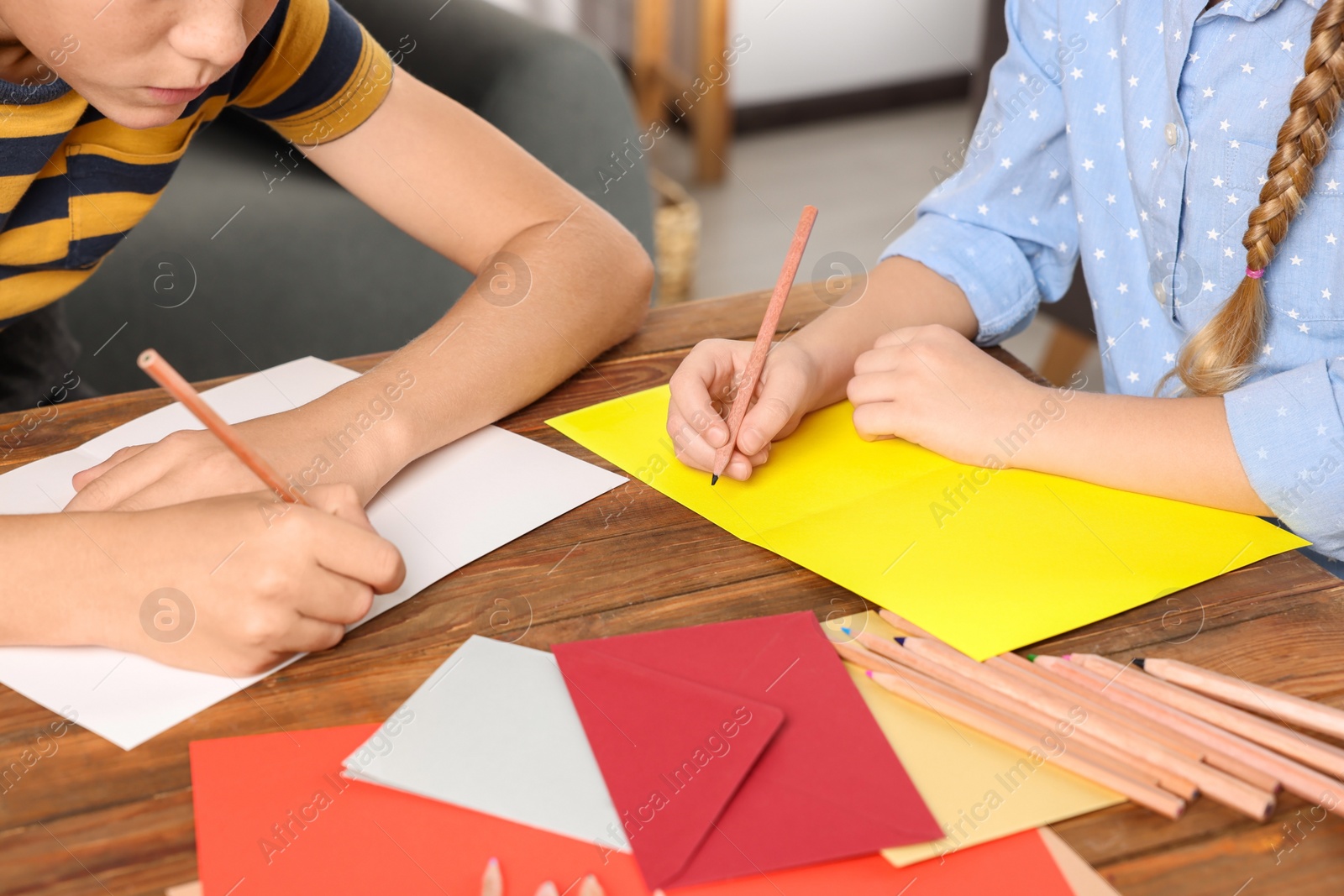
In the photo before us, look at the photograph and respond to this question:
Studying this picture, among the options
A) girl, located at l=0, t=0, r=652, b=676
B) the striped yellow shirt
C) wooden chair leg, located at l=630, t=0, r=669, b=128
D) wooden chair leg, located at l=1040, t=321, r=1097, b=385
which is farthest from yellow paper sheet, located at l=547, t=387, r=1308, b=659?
wooden chair leg, located at l=630, t=0, r=669, b=128

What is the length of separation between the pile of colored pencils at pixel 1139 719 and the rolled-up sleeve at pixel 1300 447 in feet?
0.68

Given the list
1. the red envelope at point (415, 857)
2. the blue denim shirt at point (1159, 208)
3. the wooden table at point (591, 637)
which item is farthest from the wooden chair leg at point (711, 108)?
the red envelope at point (415, 857)

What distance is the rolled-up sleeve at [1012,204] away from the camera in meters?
0.91

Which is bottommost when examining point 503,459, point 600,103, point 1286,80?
point 503,459

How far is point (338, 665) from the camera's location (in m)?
0.53

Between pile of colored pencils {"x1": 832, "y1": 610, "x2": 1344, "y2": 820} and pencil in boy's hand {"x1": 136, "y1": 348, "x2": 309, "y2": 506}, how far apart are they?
0.29m

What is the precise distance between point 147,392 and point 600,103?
108 centimetres

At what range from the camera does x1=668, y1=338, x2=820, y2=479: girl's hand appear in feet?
2.23

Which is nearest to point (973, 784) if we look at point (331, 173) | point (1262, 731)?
point (1262, 731)

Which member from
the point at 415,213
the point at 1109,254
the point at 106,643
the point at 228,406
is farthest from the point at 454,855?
the point at 1109,254

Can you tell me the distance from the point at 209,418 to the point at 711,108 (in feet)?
9.67

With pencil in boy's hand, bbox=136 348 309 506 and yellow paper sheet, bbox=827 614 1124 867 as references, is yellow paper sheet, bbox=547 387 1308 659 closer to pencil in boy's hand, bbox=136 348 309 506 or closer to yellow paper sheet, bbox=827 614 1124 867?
yellow paper sheet, bbox=827 614 1124 867

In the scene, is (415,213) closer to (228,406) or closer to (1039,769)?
(228,406)

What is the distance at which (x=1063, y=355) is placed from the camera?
6.91 ft
